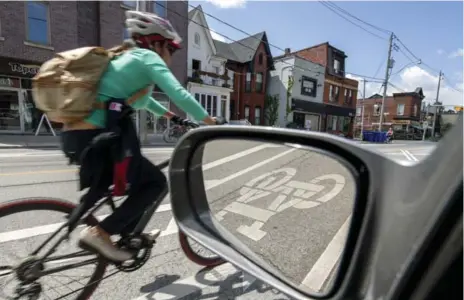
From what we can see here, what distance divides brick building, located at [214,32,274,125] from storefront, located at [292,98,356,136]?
4074mm

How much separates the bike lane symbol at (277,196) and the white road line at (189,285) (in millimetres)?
908

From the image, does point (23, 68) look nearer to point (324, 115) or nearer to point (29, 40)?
point (29, 40)

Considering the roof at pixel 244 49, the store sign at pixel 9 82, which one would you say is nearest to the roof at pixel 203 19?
the roof at pixel 244 49

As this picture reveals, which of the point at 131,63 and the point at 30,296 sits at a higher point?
the point at 131,63

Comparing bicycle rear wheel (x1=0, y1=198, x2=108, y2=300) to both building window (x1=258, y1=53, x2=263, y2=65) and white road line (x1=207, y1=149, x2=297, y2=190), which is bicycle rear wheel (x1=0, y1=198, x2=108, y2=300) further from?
building window (x1=258, y1=53, x2=263, y2=65)

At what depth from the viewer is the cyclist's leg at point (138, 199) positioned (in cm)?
198

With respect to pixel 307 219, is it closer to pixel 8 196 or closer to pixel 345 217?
pixel 345 217

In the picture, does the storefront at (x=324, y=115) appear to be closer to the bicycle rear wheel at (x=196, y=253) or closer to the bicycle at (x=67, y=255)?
the bicycle rear wheel at (x=196, y=253)

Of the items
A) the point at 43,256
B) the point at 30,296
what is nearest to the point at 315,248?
the point at 43,256

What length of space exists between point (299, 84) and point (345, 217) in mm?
31874

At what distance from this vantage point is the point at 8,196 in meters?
4.48

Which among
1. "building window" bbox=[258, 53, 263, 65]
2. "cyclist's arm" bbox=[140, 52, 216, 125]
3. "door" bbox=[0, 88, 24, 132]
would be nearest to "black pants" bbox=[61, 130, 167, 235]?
"cyclist's arm" bbox=[140, 52, 216, 125]

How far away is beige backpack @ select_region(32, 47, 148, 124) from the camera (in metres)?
1.68

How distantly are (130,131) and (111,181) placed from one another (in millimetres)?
415
